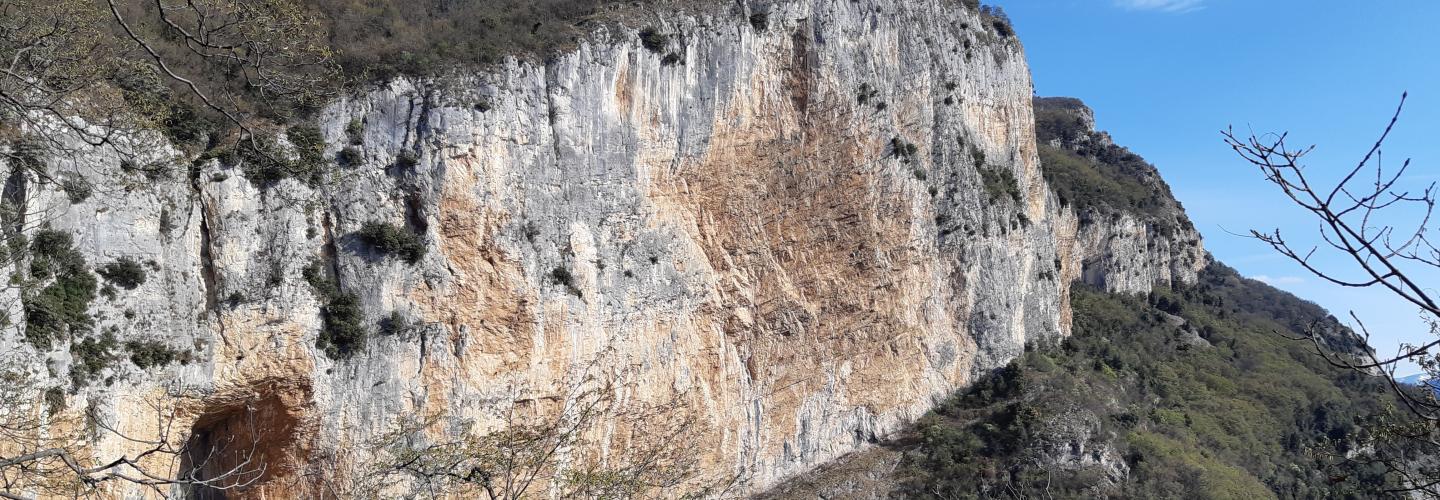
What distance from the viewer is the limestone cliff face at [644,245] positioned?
17.8 m

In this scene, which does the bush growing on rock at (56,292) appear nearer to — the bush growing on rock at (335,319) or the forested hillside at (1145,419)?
the bush growing on rock at (335,319)

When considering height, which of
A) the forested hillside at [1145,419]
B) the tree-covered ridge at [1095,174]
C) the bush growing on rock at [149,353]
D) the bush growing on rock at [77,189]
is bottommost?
the forested hillside at [1145,419]

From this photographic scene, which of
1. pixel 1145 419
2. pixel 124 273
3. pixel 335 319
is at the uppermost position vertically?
pixel 124 273

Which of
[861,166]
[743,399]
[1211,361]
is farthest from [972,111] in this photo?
[1211,361]

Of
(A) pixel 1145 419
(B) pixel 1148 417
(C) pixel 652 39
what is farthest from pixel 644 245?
(B) pixel 1148 417

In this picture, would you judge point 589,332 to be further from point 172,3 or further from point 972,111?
point 972,111

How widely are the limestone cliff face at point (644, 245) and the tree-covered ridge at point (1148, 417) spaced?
69.8 inches

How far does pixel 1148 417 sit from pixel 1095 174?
29.8 m

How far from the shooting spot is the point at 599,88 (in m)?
23.0

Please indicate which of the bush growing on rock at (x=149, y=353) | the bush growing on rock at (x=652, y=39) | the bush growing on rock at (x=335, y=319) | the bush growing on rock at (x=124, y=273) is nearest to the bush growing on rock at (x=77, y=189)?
the bush growing on rock at (x=124, y=273)

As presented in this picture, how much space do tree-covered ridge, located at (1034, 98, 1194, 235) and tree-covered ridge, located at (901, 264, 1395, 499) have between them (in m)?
5.68

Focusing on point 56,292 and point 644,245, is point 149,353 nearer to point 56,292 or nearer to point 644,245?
point 56,292

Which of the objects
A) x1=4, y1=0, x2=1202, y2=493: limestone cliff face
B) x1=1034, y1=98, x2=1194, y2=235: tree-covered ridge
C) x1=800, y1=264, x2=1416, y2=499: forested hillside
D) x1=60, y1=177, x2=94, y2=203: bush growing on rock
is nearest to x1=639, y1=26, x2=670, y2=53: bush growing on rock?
x1=4, y1=0, x2=1202, y2=493: limestone cliff face

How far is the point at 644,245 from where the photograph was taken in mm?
23562
